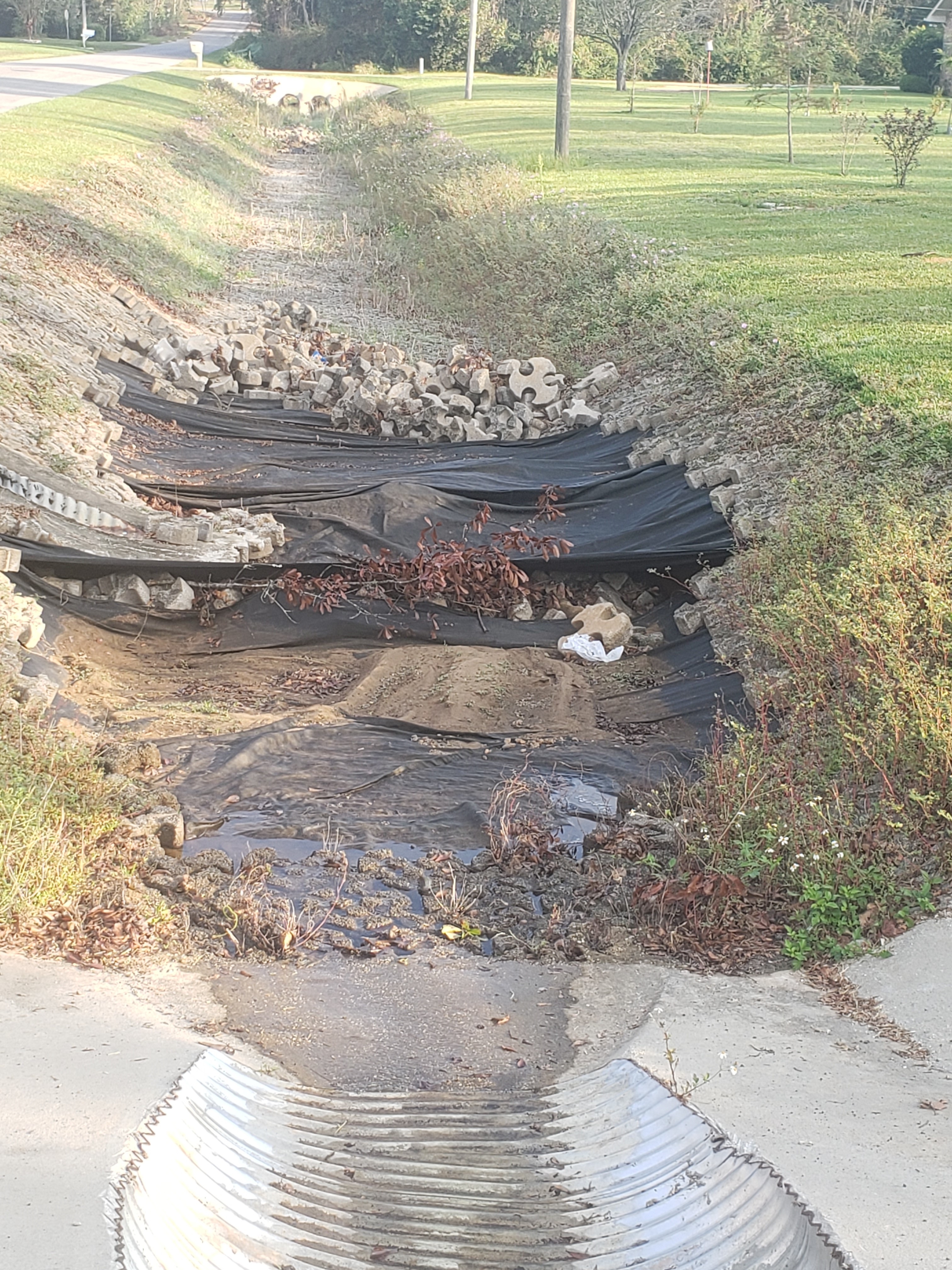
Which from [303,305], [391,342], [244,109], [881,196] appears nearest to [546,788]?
[391,342]

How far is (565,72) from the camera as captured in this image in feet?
82.0

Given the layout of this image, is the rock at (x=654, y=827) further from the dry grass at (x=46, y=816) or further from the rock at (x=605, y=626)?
the dry grass at (x=46, y=816)

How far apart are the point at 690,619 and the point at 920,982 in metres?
3.82

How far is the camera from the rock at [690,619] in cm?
842

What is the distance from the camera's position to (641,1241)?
3.79 meters

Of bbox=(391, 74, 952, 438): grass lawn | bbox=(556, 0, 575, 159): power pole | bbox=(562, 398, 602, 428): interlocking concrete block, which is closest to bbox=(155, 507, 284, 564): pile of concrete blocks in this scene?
bbox=(562, 398, 602, 428): interlocking concrete block

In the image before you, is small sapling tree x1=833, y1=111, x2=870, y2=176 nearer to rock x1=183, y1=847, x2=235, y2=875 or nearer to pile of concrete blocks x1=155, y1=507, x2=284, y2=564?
pile of concrete blocks x1=155, y1=507, x2=284, y2=564

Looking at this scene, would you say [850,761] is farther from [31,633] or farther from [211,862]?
[31,633]

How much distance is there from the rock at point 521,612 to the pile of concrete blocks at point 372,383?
346 centimetres

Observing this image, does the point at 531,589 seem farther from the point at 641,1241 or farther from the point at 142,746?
the point at 641,1241

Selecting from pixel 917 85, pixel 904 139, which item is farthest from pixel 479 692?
pixel 917 85

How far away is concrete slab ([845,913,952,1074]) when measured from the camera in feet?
15.4

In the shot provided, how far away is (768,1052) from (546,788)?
2.51 m

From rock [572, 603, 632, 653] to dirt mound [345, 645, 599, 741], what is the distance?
14.4 inches
